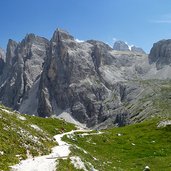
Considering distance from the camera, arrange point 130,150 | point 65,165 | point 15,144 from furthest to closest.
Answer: point 130,150 < point 15,144 < point 65,165

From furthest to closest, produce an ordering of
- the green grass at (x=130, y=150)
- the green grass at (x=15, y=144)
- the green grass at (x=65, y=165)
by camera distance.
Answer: the green grass at (x=130, y=150) → the green grass at (x=15, y=144) → the green grass at (x=65, y=165)

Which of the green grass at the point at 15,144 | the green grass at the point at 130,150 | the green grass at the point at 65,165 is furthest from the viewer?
the green grass at the point at 130,150

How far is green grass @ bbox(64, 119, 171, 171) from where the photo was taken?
47062mm

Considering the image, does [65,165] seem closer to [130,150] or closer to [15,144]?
[15,144]

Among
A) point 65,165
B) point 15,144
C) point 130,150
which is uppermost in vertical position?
point 15,144

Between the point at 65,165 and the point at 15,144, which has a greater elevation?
the point at 15,144

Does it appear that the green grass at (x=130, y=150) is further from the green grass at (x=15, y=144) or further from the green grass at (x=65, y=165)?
the green grass at (x=65, y=165)

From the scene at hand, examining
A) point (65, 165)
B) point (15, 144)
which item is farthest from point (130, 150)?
point (65, 165)

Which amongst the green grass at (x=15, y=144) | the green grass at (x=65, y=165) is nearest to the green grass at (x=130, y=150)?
the green grass at (x=15, y=144)

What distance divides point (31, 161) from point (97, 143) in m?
35.2

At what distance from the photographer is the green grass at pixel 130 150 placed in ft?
154

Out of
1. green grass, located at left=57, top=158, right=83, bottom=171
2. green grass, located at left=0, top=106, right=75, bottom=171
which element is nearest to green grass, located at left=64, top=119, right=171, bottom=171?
green grass, located at left=0, top=106, right=75, bottom=171

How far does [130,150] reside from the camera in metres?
62.4

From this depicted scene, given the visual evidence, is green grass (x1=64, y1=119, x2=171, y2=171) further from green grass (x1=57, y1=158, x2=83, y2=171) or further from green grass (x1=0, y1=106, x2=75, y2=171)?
green grass (x1=57, y1=158, x2=83, y2=171)
